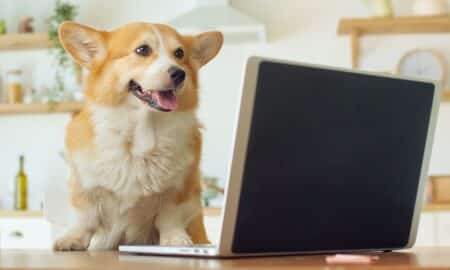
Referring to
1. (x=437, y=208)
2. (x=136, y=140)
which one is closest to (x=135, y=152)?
(x=136, y=140)

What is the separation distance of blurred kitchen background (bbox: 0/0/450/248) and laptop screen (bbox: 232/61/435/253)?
8.10 feet

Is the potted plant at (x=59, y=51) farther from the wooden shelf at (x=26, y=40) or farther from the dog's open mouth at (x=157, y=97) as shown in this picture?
the dog's open mouth at (x=157, y=97)

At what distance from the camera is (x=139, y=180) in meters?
Answer: 1.19

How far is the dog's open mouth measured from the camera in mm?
1306

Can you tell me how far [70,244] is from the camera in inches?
46.2

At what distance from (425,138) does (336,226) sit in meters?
0.21

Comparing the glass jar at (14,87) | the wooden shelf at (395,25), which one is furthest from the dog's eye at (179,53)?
the glass jar at (14,87)

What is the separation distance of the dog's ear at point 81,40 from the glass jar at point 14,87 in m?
2.55

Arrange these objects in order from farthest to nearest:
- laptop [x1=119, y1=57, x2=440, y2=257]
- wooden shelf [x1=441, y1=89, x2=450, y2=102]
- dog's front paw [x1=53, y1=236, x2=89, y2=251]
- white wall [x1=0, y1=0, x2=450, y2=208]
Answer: white wall [x1=0, y1=0, x2=450, y2=208], wooden shelf [x1=441, y1=89, x2=450, y2=102], dog's front paw [x1=53, y1=236, x2=89, y2=251], laptop [x1=119, y1=57, x2=440, y2=257]

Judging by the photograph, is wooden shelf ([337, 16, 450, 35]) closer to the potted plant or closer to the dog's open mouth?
the potted plant

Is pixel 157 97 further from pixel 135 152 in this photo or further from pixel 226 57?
pixel 226 57

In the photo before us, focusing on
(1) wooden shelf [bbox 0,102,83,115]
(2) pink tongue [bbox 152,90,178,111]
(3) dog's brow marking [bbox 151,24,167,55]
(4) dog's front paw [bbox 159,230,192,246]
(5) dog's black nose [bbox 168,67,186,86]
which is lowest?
(1) wooden shelf [bbox 0,102,83,115]

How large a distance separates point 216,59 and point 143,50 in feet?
7.87

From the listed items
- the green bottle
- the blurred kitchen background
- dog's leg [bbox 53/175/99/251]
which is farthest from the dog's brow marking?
the green bottle
